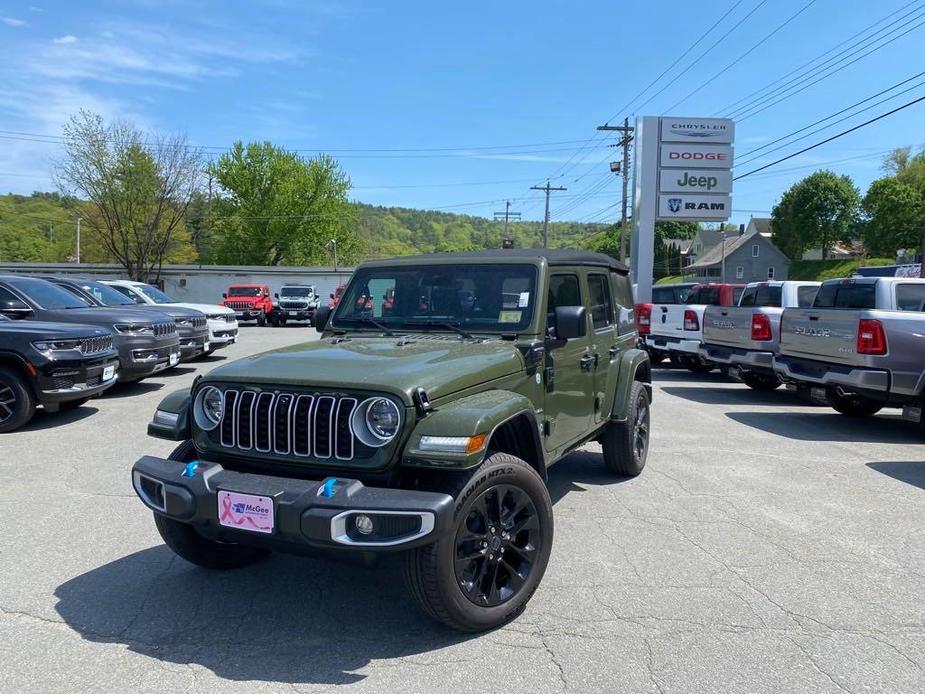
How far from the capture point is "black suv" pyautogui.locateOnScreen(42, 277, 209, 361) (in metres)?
12.2

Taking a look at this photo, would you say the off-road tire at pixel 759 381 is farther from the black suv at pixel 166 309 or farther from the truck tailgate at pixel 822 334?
the black suv at pixel 166 309

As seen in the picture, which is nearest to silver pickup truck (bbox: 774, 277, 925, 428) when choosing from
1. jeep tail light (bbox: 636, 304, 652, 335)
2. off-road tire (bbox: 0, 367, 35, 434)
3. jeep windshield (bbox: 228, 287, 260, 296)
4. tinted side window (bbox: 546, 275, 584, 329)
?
tinted side window (bbox: 546, 275, 584, 329)

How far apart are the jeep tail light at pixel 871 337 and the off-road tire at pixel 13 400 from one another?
31.5 ft

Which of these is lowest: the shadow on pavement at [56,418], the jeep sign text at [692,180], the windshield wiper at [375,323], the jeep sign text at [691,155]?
the shadow on pavement at [56,418]

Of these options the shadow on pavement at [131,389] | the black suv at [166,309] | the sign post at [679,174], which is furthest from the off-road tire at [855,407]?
the sign post at [679,174]

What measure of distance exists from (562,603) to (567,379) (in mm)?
1502

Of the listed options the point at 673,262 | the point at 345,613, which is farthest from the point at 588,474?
the point at 673,262

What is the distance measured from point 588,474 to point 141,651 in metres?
4.14

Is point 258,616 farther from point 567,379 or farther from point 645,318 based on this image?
point 645,318

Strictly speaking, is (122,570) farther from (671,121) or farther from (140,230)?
(140,230)

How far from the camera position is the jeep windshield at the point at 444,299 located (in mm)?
4430

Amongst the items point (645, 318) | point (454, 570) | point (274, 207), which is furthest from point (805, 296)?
point (274, 207)

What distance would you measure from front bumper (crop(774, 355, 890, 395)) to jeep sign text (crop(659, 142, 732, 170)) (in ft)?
44.8

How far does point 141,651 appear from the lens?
10.6 feet
